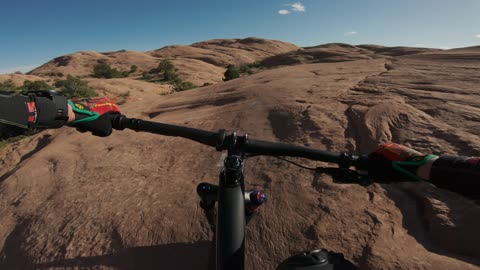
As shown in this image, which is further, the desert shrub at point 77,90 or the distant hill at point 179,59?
the distant hill at point 179,59

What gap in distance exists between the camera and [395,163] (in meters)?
1.44

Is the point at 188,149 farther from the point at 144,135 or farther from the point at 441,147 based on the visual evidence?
the point at 441,147

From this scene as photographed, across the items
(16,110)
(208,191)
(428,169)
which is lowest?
(208,191)

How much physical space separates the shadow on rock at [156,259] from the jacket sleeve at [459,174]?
5.79 ft

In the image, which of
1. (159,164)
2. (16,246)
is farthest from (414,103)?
(16,246)

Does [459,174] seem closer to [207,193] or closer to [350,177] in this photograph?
[350,177]

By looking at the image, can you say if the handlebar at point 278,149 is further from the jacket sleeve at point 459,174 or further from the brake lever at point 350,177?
the jacket sleeve at point 459,174

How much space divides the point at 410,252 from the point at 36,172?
4.79 metres

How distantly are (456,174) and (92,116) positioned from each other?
73.7 inches

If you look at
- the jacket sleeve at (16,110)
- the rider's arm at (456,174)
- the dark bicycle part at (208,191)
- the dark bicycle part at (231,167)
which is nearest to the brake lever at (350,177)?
the dark bicycle part at (231,167)

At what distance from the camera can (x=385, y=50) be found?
120 ft

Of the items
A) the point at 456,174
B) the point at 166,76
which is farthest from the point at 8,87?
the point at 456,174

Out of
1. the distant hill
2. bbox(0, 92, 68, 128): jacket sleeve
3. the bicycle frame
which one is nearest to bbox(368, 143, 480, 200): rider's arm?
the bicycle frame

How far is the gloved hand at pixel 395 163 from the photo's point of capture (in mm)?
1396
